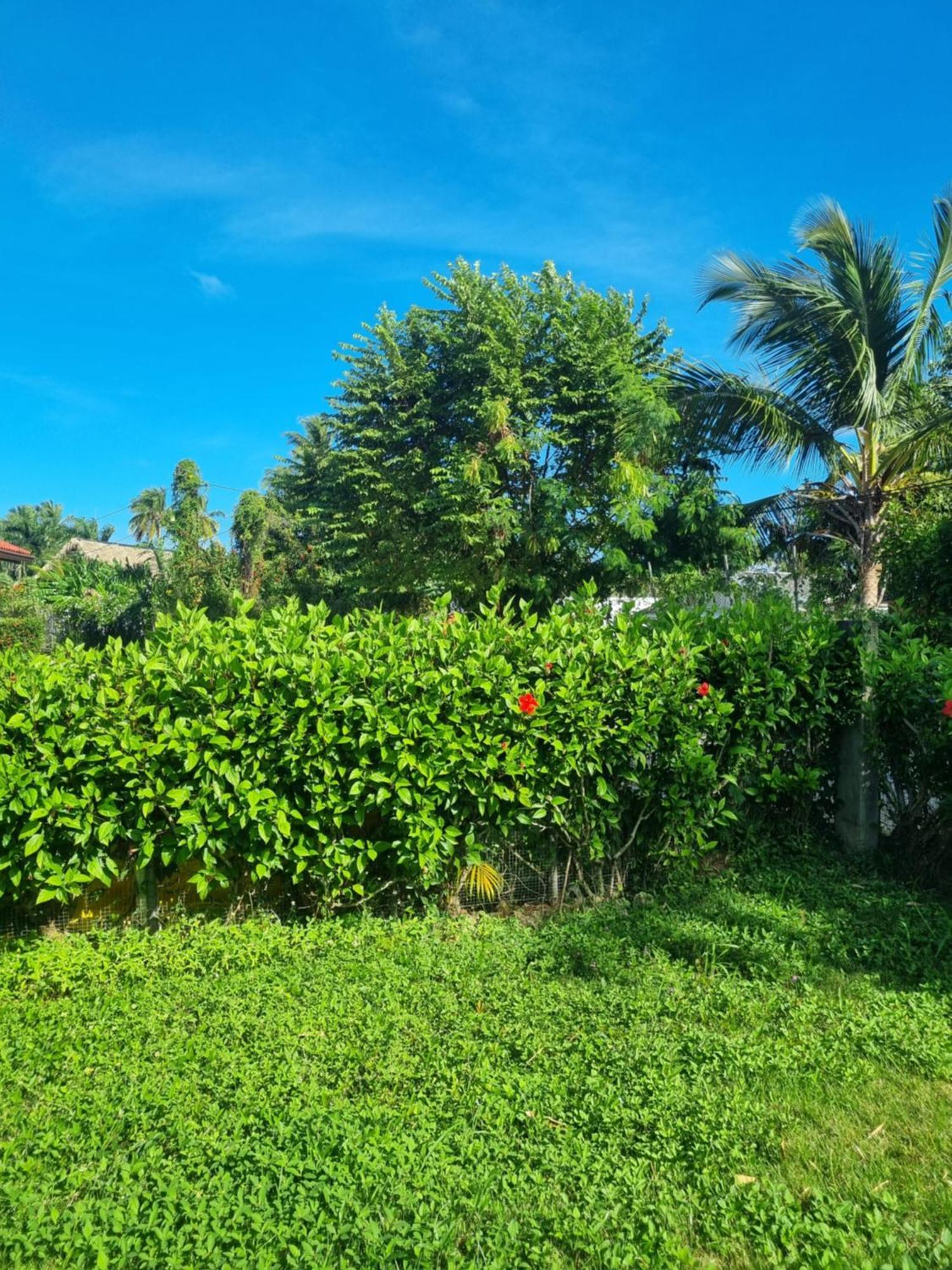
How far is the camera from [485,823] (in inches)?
171

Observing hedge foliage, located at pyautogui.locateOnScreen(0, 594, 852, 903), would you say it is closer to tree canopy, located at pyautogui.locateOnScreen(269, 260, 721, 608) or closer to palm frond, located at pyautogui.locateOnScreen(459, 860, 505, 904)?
palm frond, located at pyautogui.locateOnScreen(459, 860, 505, 904)

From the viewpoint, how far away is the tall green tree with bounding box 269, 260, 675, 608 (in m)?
17.3

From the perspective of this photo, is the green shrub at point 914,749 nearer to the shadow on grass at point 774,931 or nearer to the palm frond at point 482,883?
the shadow on grass at point 774,931

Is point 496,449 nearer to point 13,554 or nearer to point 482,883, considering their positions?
point 482,883

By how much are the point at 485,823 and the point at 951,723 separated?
2.44m

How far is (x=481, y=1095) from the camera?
8.73 feet

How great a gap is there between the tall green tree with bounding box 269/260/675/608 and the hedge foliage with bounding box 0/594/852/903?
12.0 metres

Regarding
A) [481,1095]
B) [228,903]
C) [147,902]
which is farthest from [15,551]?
[481,1095]

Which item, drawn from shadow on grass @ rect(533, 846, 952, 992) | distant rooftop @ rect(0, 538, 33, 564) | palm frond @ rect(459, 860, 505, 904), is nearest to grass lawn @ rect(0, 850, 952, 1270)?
shadow on grass @ rect(533, 846, 952, 992)

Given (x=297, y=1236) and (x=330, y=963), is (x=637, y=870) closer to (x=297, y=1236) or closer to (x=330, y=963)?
(x=330, y=963)

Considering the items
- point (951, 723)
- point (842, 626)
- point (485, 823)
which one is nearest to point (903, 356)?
point (842, 626)

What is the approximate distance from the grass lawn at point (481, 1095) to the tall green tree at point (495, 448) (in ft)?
43.7

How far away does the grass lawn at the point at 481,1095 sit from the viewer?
2.08 m

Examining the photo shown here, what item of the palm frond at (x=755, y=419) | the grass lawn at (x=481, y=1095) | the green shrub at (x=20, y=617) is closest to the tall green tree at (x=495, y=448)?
the palm frond at (x=755, y=419)
